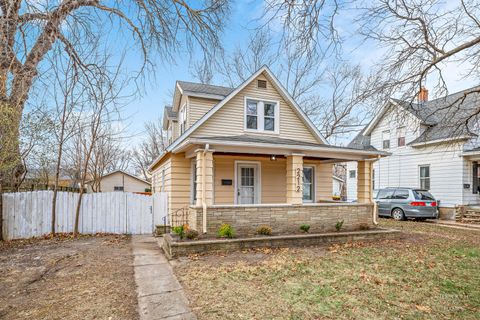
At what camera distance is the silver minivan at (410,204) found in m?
14.2

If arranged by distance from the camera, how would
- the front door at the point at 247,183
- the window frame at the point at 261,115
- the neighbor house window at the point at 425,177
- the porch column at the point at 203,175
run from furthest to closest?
the neighbor house window at the point at 425,177
the window frame at the point at 261,115
the front door at the point at 247,183
the porch column at the point at 203,175

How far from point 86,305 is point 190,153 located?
18.9ft

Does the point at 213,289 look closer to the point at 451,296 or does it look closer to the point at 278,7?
the point at 451,296

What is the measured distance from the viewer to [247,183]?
11156mm

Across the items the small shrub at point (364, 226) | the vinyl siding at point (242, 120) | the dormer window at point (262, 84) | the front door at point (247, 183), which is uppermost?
the dormer window at point (262, 84)

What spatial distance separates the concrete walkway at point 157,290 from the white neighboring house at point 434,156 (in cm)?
1096

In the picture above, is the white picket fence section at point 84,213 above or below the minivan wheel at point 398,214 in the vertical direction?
above

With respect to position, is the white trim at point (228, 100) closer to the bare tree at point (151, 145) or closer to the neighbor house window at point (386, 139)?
the neighbor house window at point (386, 139)

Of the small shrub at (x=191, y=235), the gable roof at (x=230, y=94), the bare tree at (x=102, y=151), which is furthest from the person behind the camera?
the bare tree at (x=102, y=151)

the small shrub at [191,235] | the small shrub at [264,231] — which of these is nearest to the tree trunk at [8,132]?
the small shrub at [191,235]

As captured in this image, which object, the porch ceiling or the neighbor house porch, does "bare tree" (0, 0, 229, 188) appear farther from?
the neighbor house porch

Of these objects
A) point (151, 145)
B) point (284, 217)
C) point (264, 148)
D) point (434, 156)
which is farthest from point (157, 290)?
point (151, 145)

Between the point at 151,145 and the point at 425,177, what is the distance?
27.1 m

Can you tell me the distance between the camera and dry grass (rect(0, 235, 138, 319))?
399 centimetres
